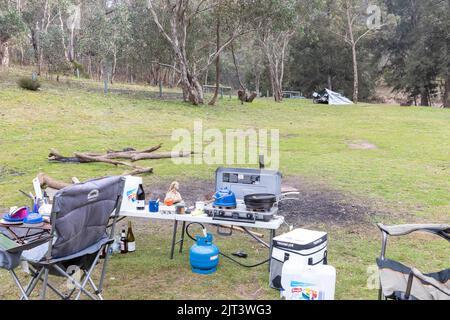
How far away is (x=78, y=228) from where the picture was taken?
2.90 m

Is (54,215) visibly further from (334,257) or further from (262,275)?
(334,257)

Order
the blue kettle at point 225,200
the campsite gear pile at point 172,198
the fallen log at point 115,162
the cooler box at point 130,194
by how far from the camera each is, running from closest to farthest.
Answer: the blue kettle at point 225,200
the cooler box at point 130,194
the campsite gear pile at point 172,198
the fallen log at point 115,162

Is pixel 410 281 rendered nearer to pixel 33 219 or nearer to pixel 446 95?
pixel 33 219

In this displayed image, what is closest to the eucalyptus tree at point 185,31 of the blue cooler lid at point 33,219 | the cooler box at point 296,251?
the blue cooler lid at point 33,219

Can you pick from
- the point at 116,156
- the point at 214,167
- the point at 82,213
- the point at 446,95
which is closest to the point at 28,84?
the point at 116,156

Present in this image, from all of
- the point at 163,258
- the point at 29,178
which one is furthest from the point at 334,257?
the point at 29,178

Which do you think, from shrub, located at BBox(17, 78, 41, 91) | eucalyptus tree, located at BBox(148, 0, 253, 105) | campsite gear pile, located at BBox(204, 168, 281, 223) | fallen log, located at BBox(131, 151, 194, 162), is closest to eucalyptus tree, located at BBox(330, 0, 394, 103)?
eucalyptus tree, located at BBox(148, 0, 253, 105)

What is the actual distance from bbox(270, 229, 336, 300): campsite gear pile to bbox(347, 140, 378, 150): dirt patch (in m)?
8.58

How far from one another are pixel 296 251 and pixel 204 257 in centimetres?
85

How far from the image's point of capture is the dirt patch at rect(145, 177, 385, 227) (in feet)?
17.9

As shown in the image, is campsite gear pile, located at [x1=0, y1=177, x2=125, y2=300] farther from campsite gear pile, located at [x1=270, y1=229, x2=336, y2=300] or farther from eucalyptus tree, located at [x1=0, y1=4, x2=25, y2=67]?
eucalyptus tree, located at [x1=0, y1=4, x2=25, y2=67]

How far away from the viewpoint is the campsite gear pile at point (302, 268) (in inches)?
123

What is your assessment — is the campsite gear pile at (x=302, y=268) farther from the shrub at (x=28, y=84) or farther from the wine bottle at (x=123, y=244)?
the shrub at (x=28, y=84)

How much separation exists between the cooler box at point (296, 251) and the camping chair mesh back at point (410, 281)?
0.58 m
